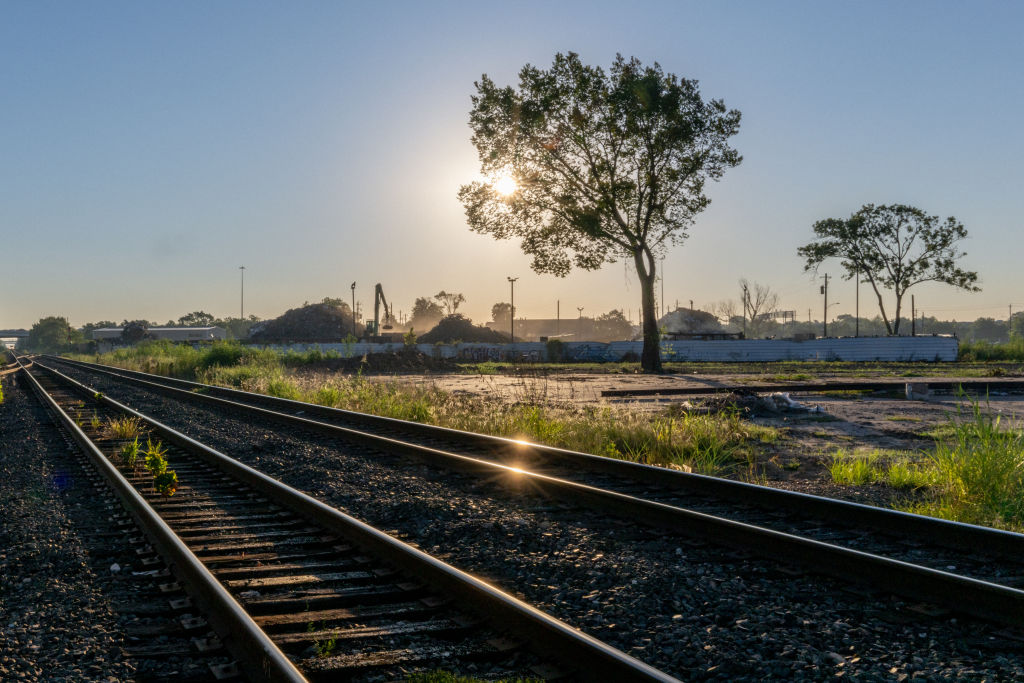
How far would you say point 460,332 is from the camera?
243 feet

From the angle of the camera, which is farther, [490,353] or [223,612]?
[490,353]

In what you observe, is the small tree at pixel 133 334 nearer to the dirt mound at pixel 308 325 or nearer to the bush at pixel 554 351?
the dirt mound at pixel 308 325

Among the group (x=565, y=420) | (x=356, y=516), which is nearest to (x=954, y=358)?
(x=565, y=420)

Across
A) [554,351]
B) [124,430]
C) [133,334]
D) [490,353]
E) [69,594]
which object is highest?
[133,334]

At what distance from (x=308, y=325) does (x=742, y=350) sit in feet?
181

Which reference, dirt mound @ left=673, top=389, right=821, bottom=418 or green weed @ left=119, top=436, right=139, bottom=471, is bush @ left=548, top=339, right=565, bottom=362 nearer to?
dirt mound @ left=673, top=389, right=821, bottom=418

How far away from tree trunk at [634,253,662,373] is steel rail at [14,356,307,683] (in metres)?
29.5

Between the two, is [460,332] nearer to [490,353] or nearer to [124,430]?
[490,353]

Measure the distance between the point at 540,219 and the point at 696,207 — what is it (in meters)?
7.25

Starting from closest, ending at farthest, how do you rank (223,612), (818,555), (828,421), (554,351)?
(223,612) → (818,555) → (828,421) → (554,351)

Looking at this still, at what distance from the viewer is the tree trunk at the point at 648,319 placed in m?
34.9

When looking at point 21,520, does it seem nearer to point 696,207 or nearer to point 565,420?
point 565,420

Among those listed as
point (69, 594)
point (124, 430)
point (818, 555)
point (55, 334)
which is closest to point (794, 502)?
point (818, 555)

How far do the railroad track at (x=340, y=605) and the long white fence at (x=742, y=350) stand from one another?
38.6m
